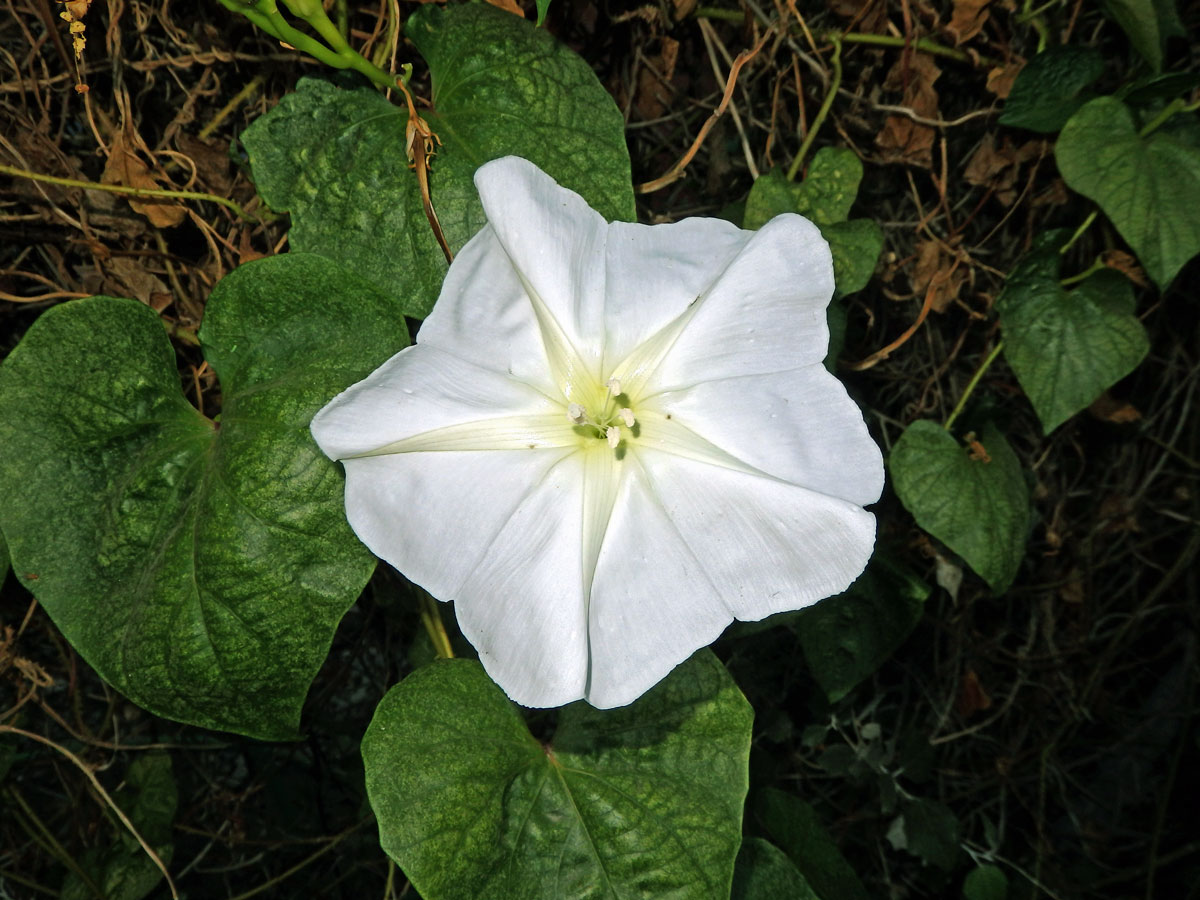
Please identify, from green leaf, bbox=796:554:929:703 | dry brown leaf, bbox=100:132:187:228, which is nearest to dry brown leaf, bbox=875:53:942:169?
green leaf, bbox=796:554:929:703

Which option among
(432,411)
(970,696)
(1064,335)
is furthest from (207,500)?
(970,696)

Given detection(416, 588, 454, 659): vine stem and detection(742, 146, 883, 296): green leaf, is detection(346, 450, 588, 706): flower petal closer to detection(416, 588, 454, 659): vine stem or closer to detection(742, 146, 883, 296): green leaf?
detection(416, 588, 454, 659): vine stem

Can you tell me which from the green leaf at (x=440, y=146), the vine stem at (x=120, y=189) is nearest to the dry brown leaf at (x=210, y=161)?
the vine stem at (x=120, y=189)

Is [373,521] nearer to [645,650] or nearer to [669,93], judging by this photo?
[645,650]

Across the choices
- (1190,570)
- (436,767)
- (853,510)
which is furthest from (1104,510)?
(436,767)

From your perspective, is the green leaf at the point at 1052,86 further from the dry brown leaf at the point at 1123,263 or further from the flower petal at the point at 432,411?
Answer: the flower petal at the point at 432,411

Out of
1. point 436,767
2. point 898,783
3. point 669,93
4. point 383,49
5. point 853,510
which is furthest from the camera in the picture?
point 898,783
